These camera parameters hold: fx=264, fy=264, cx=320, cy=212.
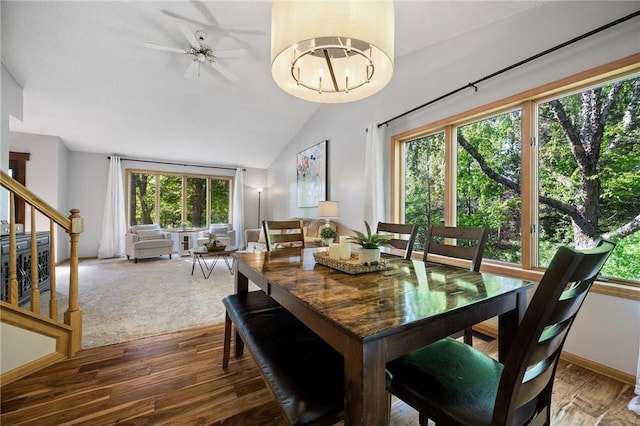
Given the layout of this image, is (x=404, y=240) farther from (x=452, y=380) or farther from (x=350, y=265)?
(x=452, y=380)

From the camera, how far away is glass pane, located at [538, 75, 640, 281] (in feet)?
5.72

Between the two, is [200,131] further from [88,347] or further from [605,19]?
[605,19]

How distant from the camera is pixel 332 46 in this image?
1271 mm

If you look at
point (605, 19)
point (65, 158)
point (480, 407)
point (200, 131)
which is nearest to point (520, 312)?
point (480, 407)

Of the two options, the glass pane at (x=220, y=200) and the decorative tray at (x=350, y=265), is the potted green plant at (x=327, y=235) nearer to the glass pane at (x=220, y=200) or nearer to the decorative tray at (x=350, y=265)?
the decorative tray at (x=350, y=265)

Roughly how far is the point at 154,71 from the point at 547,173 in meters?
4.62

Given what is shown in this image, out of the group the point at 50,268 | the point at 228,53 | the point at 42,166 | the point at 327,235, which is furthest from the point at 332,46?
the point at 42,166

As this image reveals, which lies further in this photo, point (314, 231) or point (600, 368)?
point (314, 231)

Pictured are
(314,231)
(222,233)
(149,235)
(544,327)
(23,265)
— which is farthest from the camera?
(222,233)

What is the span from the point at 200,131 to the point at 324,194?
2.76m

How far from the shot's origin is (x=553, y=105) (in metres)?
2.12

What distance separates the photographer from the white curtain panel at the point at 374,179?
3424 mm


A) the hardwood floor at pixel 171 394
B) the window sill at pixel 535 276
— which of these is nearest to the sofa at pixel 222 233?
the hardwood floor at pixel 171 394

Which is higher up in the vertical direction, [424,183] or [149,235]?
[424,183]
